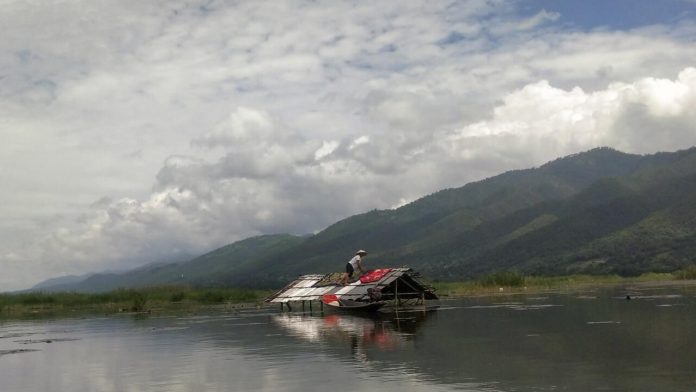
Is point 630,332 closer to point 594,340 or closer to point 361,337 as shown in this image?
point 594,340

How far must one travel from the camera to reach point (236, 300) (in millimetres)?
88062

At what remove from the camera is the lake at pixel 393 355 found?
20.7 meters

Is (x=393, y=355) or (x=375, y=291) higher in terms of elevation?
(x=375, y=291)

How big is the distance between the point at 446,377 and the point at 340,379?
3114 millimetres

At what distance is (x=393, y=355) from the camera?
88.4ft

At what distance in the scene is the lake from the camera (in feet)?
68.0

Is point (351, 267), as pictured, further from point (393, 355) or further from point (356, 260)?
point (393, 355)

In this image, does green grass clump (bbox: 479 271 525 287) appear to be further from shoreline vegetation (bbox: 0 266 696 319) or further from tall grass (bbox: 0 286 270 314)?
tall grass (bbox: 0 286 270 314)

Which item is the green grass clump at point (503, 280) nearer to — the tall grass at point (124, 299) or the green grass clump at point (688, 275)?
the green grass clump at point (688, 275)

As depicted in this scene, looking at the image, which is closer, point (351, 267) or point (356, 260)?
point (356, 260)

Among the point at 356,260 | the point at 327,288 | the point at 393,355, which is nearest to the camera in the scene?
the point at 393,355

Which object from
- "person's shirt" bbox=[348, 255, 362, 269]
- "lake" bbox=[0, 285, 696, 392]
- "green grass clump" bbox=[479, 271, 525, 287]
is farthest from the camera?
"green grass clump" bbox=[479, 271, 525, 287]

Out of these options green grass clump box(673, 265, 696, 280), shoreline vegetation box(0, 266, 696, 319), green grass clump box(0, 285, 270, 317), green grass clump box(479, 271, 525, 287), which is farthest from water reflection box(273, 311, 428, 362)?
green grass clump box(673, 265, 696, 280)

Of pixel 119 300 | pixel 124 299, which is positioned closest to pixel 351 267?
pixel 124 299
